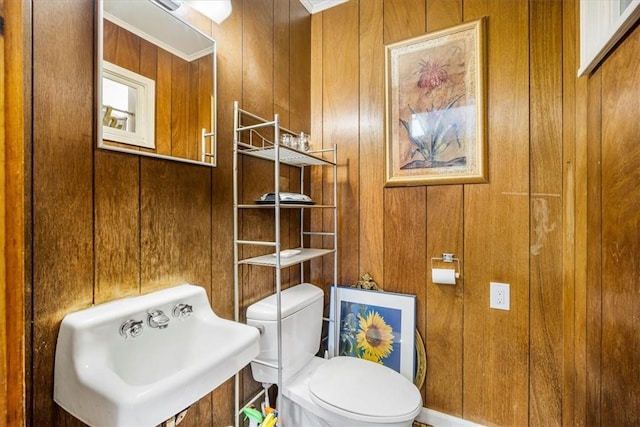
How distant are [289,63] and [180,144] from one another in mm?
946

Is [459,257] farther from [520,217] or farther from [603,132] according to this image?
[603,132]

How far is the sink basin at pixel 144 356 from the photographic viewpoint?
0.63 meters

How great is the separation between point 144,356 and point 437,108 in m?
1.65

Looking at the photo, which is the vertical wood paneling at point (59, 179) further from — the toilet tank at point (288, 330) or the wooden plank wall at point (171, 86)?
the toilet tank at point (288, 330)

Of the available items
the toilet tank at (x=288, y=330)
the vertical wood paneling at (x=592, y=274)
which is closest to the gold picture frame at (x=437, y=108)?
the vertical wood paneling at (x=592, y=274)

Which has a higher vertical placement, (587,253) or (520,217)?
(520,217)

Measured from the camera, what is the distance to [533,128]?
A: 1.32 meters

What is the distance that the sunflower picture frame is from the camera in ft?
5.01

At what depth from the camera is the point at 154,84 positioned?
99cm

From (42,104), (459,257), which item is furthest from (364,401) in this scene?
(42,104)

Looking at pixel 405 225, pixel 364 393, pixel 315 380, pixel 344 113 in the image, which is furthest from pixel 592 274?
pixel 344 113

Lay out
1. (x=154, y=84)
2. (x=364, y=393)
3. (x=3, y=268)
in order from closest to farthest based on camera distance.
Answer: (x=3, y=268)
(x=154, y=84)
(x=364, y=393)

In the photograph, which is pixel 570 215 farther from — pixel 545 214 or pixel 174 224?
pixel 174 224

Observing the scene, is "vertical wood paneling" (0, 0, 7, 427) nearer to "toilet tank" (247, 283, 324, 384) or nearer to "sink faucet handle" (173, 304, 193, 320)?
"sink faucet handle" (173, 304, 193, 320)
